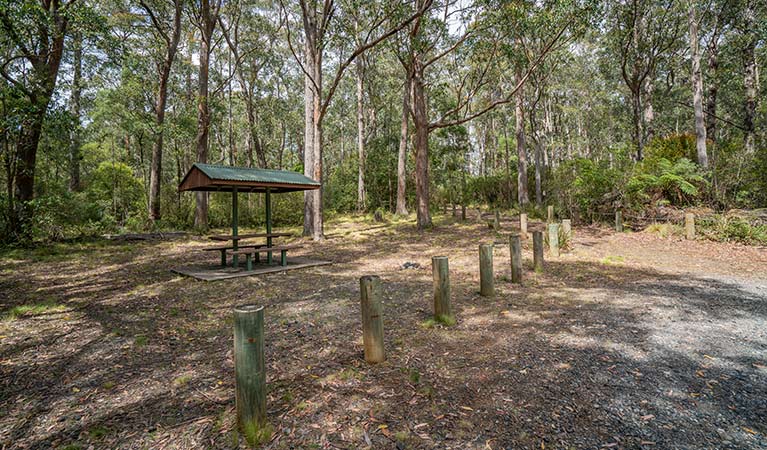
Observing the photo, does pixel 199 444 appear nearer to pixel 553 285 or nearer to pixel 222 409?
pixel 222 409

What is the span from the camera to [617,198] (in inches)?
487

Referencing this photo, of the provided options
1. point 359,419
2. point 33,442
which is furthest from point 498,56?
point 33,442

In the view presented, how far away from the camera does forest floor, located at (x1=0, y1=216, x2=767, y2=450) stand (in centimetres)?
229

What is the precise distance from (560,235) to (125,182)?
73.3 feet

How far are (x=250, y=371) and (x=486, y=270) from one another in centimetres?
394

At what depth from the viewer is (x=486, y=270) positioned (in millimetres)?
5234

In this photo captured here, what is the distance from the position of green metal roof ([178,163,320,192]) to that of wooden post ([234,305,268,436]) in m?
5.47

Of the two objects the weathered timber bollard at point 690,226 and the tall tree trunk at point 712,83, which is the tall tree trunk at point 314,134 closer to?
the weathered timber bollard at point 690,226

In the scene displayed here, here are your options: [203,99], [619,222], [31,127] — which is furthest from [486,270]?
[203,99]

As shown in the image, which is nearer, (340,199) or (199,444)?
(199,444)

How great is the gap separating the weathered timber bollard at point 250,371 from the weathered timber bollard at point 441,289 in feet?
7.91

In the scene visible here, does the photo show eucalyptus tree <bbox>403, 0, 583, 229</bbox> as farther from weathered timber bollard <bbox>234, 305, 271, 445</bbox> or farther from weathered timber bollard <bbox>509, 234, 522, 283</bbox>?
weathered timber bollard <bbox>234, 305, 271, 445</bbox>

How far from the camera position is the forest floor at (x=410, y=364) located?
7.50 feet

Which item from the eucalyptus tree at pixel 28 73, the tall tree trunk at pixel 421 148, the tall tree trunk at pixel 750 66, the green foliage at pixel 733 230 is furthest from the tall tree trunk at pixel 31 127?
the tall tree trunk at pixel 750 66
